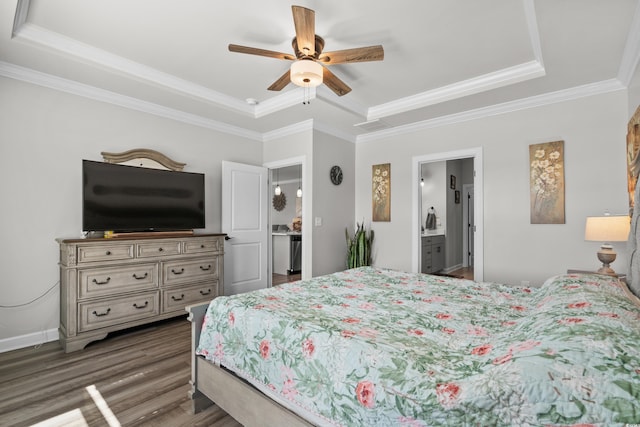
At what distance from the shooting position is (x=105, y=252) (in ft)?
9.47

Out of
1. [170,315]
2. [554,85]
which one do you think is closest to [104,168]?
[170,315]

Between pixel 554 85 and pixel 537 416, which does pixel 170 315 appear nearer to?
pixel 537 416

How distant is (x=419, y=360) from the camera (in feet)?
3.45

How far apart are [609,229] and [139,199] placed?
14.4 feet

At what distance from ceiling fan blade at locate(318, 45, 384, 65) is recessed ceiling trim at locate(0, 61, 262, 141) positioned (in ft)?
7.62

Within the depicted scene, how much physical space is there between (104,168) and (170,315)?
165 centimetres

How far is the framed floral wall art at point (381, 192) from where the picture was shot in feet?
15.1

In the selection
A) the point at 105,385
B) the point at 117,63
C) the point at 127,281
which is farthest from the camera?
the point at 127,281

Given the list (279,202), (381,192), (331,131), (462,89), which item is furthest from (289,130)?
(279,202)

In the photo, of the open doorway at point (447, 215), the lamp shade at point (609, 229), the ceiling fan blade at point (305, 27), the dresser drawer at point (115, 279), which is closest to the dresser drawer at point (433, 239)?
the open doorway at point (447, 215)

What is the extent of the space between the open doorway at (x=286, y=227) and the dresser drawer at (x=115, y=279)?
190 centimetres

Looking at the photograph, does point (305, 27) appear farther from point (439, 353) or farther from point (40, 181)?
point (40, 181)

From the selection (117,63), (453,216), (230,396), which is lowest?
(230,396)

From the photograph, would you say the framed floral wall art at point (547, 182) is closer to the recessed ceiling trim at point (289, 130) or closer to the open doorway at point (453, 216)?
the open doorway at point (453, 216)
